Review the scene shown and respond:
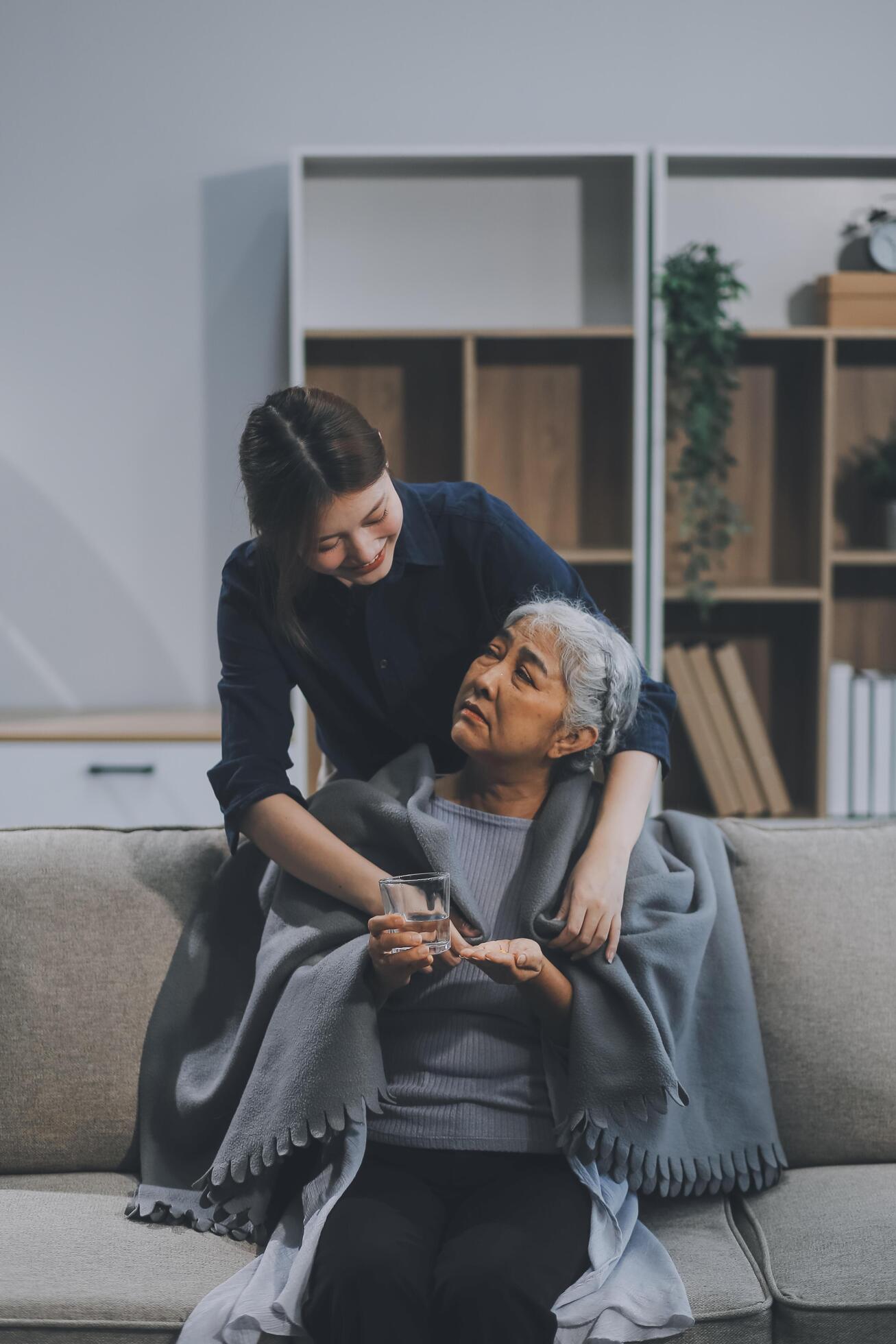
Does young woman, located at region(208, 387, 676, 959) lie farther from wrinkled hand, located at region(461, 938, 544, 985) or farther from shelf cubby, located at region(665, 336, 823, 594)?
shelf cubby, located at region(665, 336, 823, 594)

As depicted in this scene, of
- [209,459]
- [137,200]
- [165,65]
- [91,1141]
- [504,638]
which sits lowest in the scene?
[91,1141]

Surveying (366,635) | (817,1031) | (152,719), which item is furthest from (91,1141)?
(152,719)

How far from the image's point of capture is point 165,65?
10.8ft

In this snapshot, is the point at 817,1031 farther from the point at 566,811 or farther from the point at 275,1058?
the point at 275,1058

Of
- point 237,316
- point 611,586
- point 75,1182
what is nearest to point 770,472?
point 611,586

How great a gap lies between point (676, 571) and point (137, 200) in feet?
5.97

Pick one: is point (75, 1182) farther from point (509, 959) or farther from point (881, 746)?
point (881, 746)

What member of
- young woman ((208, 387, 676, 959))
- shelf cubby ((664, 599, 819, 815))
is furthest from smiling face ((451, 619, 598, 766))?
shelf cubby ((664, 599, 819, 815))

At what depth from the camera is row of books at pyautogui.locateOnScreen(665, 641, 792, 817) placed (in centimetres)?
323

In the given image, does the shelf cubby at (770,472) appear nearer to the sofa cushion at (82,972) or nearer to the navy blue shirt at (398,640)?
the navy blue shirt at (398,640)

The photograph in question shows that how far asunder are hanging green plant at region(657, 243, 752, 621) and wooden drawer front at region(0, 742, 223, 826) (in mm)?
1368

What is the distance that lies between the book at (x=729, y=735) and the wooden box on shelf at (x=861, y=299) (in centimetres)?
95

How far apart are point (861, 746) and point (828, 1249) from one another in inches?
77.4

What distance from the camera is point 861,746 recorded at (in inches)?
127
